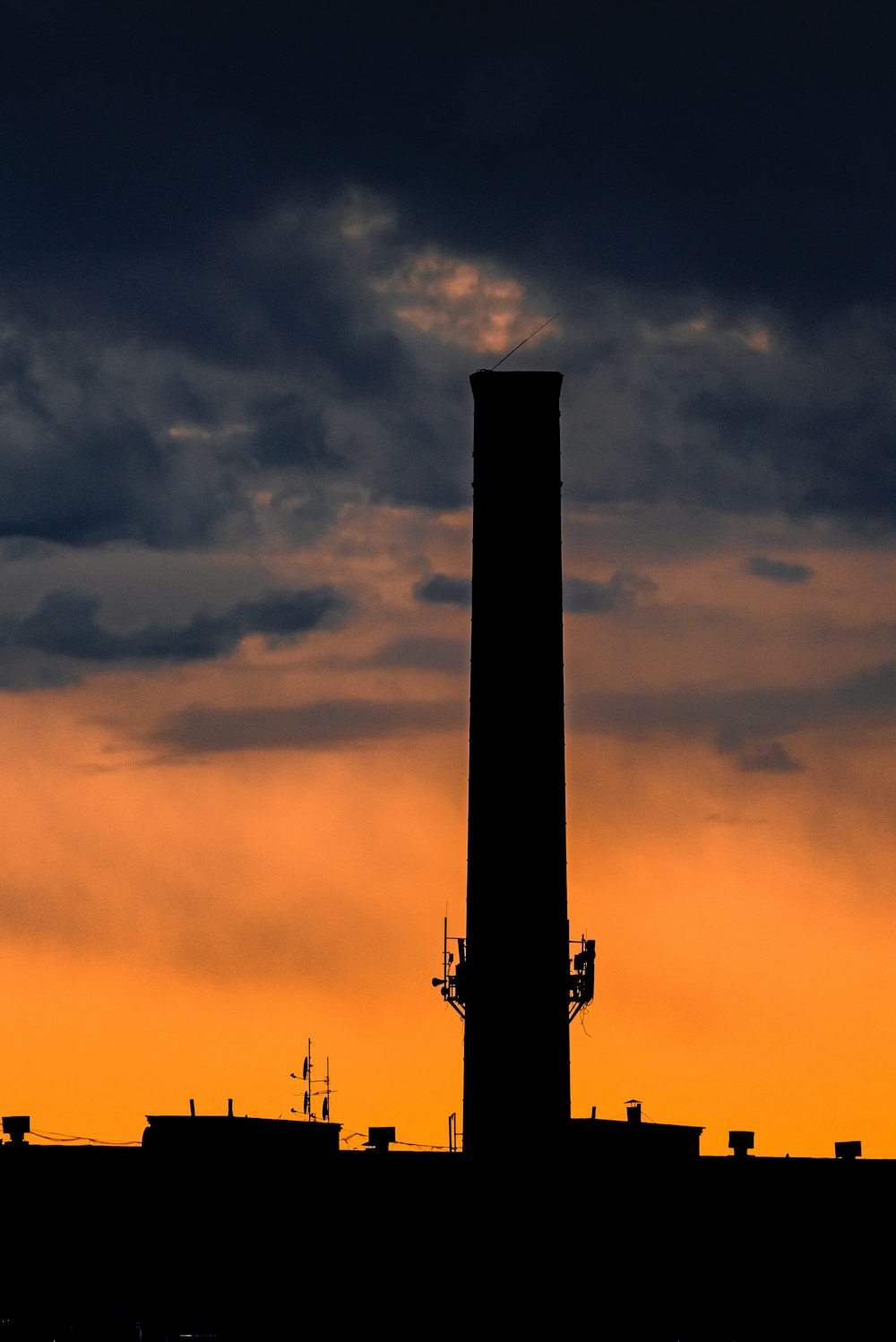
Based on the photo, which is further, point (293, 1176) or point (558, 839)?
point (293, 1176)

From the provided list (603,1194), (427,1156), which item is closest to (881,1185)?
(603,1194)

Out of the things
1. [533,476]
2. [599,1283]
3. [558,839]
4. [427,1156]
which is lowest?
[599,1283]

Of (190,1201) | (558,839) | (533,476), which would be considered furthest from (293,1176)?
(533,476)

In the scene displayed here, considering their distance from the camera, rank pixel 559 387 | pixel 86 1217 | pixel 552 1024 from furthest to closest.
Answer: pixel 86 1217, pixel 559 387, pixel 552 1024

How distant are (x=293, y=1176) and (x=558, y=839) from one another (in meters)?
9.96

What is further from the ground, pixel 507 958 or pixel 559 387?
pixel 559 387

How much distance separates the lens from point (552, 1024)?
37812 millimetres

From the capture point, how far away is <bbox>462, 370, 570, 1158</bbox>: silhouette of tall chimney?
123 ft

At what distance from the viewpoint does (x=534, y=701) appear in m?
38.6

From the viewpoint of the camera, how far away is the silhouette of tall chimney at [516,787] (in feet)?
123

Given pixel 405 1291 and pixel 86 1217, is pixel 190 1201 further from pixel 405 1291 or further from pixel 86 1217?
pixel 405 1291

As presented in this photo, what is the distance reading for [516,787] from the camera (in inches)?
1507

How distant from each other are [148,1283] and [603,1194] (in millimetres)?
8839

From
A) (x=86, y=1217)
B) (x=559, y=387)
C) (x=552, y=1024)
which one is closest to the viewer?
(x=552, y=1024)
